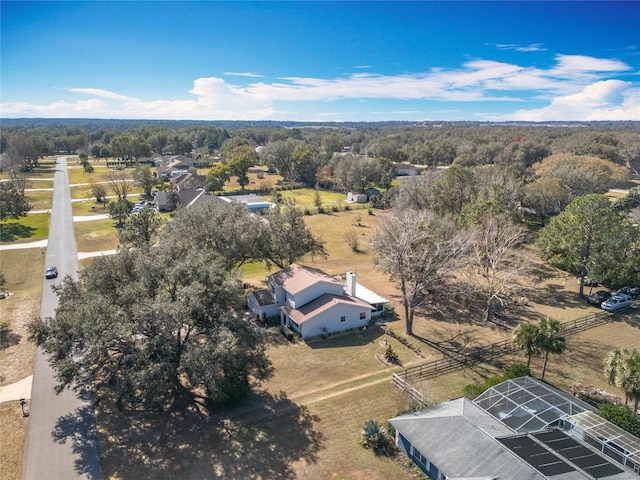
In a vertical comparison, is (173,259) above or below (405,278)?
above

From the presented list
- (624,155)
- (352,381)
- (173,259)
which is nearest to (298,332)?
(352,381)

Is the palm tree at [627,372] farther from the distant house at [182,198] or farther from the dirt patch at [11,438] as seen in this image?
the distant house at [182,198]

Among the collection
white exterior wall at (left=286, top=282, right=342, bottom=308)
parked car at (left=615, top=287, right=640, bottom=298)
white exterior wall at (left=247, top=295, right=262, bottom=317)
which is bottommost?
white exterior wall at (left=247, top=295, right=262, bottom=317)

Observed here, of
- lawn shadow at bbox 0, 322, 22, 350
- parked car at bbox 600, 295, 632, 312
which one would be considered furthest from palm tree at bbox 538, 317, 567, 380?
lawn shadow at bbox 0, 322, 22, 350

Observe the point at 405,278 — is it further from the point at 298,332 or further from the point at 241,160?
the point at 241,160

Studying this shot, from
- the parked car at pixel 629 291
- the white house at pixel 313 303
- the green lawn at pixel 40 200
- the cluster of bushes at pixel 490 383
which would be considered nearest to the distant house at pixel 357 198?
the white house at pixel 313 303

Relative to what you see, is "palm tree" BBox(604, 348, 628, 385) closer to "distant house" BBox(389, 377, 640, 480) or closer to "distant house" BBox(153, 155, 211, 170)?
"distant house" BBox(389, 377, 640, 480)
